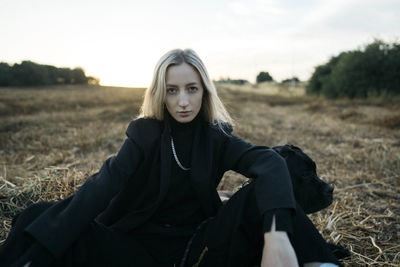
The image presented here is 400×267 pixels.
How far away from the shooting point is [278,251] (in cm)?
138

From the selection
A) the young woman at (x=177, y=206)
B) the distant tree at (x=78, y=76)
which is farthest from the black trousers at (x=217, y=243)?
the distant tree at (x=78, y=76)

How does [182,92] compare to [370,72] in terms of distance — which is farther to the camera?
[370,72]

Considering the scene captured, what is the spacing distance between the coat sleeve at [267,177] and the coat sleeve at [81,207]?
0.68 meters

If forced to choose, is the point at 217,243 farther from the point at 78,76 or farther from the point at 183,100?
the point at 78,76

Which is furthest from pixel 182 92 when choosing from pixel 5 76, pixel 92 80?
pixel 92 80

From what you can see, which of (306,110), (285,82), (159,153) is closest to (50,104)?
(159,153)

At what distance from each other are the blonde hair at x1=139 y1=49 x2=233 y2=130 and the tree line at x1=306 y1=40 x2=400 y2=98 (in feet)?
51.0

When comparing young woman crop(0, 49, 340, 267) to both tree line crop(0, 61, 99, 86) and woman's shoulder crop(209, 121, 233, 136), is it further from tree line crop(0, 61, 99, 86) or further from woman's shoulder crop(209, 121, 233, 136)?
tree line crop(0, 61, 99, 86)

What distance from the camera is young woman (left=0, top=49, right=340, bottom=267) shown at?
1.41 meters

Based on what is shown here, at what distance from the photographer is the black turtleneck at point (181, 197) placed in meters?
1.93

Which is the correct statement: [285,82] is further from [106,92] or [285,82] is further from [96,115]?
[96,115]

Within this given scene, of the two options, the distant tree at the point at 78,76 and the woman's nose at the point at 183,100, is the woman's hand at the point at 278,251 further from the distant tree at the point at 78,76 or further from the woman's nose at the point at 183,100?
the distant tree at the point at 78,76

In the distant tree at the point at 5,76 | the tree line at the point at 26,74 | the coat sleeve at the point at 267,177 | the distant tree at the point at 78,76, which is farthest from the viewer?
the distant tree at the point at 78,76

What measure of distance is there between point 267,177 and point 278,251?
0.40m
